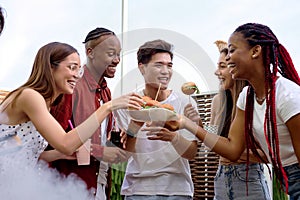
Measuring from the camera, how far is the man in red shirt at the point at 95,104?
152 cm

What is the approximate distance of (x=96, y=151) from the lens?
1.53 metres

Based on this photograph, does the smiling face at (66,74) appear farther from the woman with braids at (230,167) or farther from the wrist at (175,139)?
the woman with braids at (230,167)

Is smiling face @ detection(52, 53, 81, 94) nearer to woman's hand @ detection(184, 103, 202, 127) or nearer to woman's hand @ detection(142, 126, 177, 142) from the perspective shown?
woman's hand @ detection(142, 126, 177, 142)

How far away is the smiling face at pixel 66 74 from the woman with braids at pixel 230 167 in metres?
0.74

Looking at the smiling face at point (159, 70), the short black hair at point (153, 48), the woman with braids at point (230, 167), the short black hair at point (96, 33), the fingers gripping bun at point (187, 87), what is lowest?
the woman with braids at point (230, 167)

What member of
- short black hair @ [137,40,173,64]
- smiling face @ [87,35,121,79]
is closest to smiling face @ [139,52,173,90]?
short black hair @ [137,40,173,64]

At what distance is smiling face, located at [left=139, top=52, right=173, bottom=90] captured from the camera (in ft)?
5.69

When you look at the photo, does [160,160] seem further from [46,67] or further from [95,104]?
[46,67]

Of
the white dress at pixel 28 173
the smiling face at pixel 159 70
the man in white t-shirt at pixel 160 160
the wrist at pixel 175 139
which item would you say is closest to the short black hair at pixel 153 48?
the smiling face at pixel 159 70

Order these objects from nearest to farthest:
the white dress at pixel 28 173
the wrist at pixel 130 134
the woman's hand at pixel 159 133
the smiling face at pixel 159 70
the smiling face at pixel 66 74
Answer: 1. the white dress at pixel 28 173
2. the smiling face at pixel 66 74
3. the woman's hand at pixel 159 133
4. the wrist at pixel 130 134
5. the smiling face at pixel 159 70

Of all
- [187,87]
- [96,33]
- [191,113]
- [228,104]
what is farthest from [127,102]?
[228,104]

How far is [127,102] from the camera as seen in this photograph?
1326 mm

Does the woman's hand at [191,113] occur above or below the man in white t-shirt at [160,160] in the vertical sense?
above

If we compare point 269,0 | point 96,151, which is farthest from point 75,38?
point 269,0
